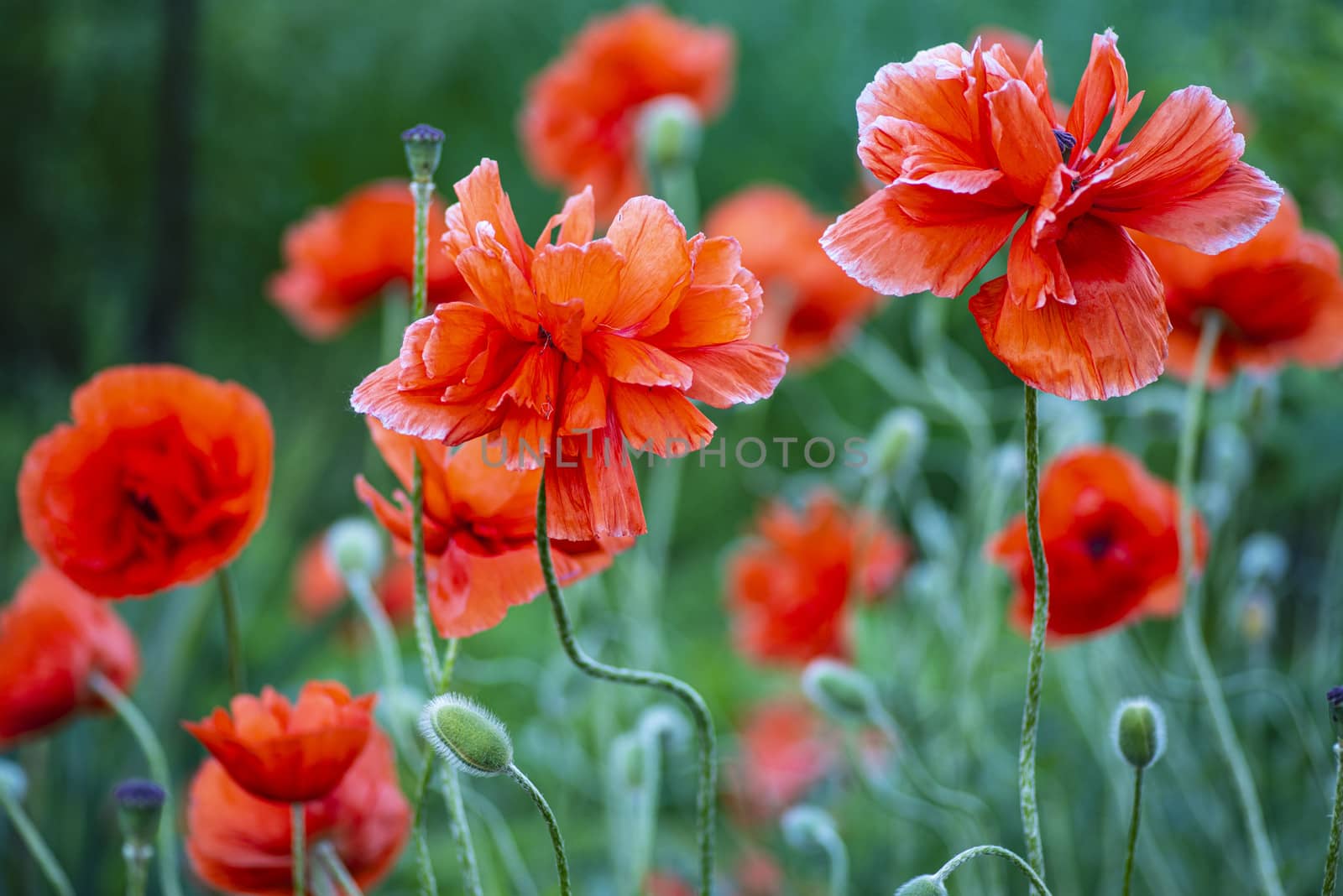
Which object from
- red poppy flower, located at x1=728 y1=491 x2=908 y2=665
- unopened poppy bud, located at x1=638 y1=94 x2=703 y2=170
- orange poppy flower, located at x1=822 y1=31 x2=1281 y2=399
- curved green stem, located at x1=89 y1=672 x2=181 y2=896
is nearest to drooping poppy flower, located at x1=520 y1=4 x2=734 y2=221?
unopened poppy bud, located at x1=638 y1=94 x2=703 y2=170

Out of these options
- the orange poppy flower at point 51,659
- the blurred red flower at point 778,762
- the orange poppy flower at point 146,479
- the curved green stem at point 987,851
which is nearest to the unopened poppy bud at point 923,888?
the curved green stem at point 987,851

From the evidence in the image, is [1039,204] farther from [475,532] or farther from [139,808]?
[139,808]

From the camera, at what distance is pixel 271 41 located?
7.41 feet

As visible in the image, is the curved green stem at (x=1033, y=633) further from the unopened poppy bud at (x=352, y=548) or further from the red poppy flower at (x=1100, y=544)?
the unopened poppy bud at (x=352, y=548)

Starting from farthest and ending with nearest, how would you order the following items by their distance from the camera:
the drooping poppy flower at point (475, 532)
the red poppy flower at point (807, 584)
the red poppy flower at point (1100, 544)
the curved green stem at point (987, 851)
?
1. the red poppy flower at point (807, 584)
2. the red poppy flower at point (1100, 544)
3. the drooping poppy flower at point (475, 532)
4. the curved green stem at point (987, 851)

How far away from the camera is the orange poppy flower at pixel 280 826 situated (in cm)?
52

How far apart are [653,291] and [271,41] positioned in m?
2.12

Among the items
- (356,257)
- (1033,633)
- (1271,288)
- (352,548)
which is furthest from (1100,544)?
(356,257)

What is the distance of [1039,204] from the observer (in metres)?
0.39

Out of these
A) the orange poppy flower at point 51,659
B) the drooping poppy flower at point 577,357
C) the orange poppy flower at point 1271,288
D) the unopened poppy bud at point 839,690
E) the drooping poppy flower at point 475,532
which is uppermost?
the orange poppy flower at point 1271,288

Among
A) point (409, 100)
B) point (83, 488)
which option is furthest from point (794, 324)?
point (409, 100)

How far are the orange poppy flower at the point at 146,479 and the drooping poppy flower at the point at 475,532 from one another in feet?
0.32

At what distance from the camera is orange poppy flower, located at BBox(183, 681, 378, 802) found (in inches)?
18.4

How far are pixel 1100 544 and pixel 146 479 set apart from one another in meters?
0.51
